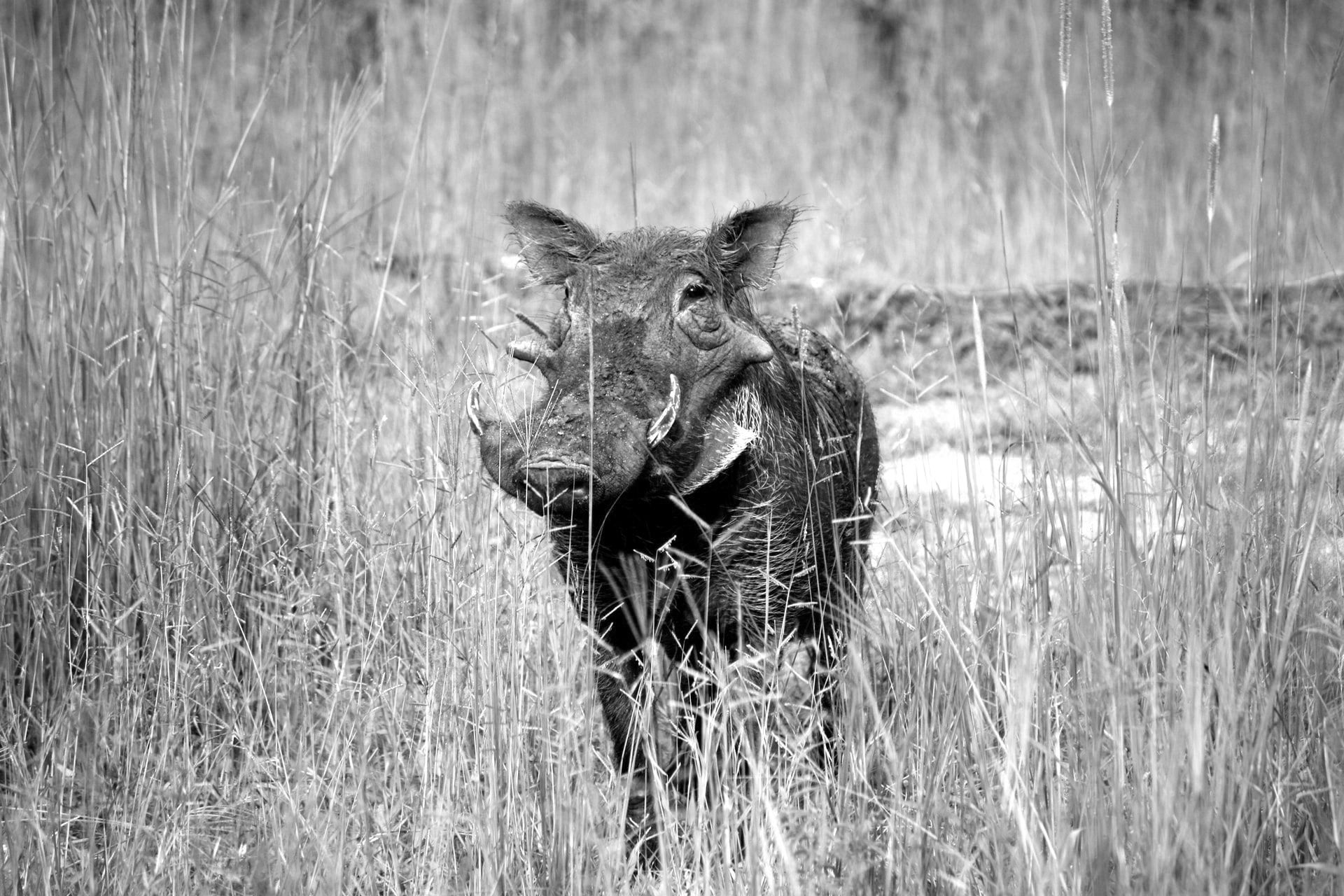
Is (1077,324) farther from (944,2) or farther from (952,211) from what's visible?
(944,2)

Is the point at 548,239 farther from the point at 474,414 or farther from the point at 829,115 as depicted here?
the point at 829,115

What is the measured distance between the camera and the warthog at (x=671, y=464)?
2.39 m

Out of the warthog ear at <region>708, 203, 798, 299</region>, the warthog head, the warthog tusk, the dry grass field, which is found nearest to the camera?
the dry grass field

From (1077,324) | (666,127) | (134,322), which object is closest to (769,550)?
(134,322)

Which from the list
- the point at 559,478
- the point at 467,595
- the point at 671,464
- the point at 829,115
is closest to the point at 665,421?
the point at 671,464

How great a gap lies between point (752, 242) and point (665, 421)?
73 centimetres

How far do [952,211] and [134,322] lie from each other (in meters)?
4.88

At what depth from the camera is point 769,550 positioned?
2.73 metres

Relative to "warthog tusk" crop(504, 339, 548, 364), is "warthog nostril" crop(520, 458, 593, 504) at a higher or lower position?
lower

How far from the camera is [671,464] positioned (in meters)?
2.55

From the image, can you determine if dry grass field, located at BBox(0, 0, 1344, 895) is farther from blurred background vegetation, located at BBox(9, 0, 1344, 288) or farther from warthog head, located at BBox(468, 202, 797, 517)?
blurred background vegetation, located at BBox(9, 0, 1344, 288)

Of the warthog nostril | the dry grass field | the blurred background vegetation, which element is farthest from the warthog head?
the blurred background vegetation

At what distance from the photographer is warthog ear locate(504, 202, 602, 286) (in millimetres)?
2920

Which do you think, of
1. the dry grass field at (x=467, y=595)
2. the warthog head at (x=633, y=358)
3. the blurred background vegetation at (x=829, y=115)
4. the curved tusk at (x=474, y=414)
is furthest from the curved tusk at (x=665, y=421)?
the blurred background vegetation at (x=829, y=115)
